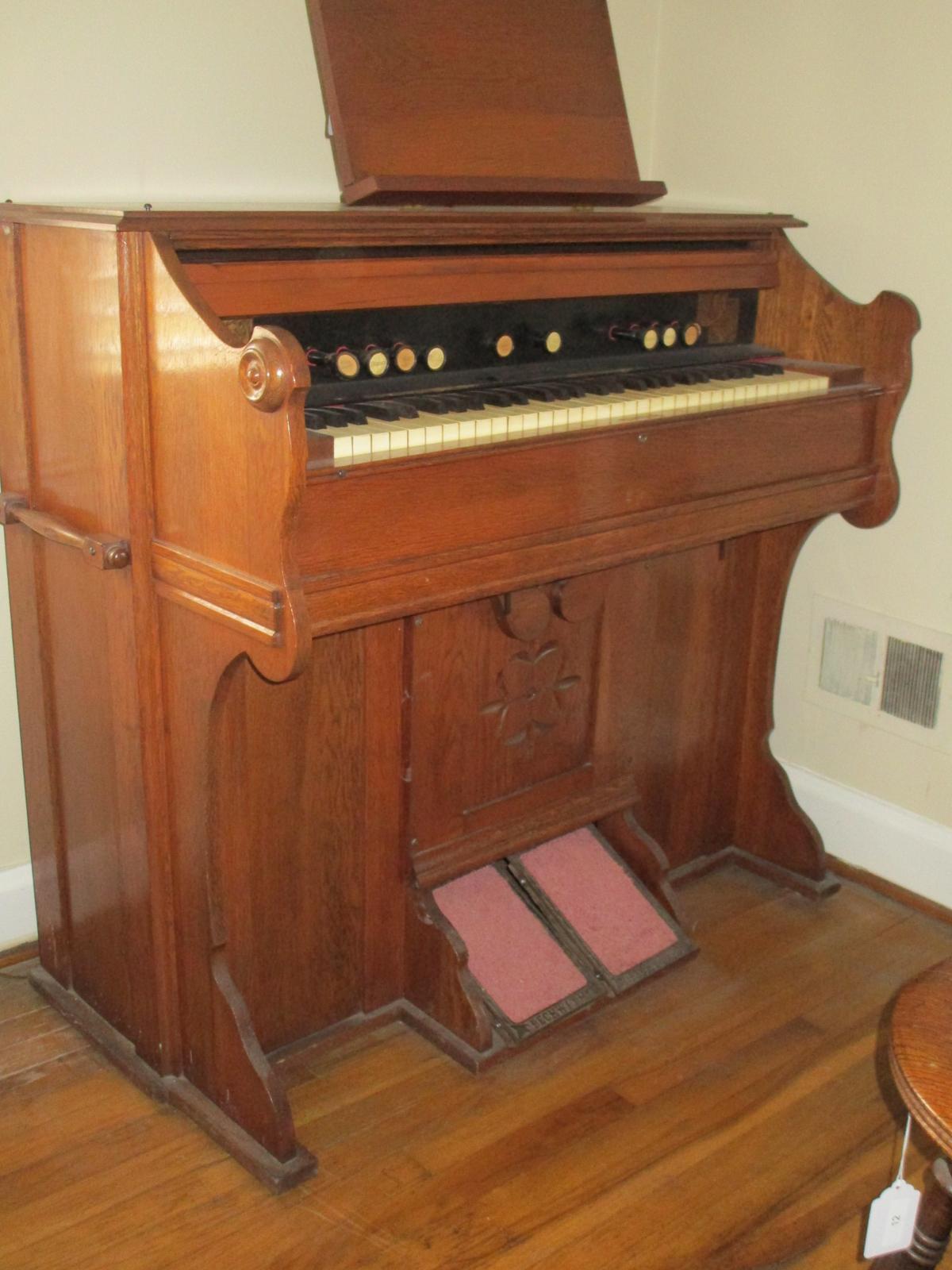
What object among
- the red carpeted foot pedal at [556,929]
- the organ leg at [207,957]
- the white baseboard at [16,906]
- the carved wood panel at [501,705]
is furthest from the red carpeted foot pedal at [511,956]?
the white baseboard at [16,906]

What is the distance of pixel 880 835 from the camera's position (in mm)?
2605

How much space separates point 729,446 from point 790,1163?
102 centimetres

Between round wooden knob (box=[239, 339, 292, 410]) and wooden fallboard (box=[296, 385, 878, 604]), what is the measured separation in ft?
0.39

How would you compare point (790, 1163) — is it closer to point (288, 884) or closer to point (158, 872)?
point (288, 884)

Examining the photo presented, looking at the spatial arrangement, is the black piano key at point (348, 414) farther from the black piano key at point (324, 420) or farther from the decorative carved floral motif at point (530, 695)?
the decorative carved floral motif at point (530, 695)

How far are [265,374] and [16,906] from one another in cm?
128

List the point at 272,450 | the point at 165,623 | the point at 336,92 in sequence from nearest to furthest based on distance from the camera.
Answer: the point at 272,450 < the point at 165,623 < the point at 336,92

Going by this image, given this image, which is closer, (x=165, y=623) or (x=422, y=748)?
(x=165, y=623)

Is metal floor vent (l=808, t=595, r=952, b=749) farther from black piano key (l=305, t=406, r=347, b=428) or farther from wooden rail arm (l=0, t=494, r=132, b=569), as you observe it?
wooden rail arm (l=0, t=494, r=132, b=569)

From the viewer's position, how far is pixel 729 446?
197cm

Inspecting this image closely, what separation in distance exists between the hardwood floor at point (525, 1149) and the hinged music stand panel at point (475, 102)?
1.31 m

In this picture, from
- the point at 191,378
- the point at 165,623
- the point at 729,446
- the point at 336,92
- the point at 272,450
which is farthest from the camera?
the point at 729,446

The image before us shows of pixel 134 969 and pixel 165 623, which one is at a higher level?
pixel 165 623

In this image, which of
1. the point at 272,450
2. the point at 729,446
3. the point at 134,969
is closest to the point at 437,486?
the point at 272,450
